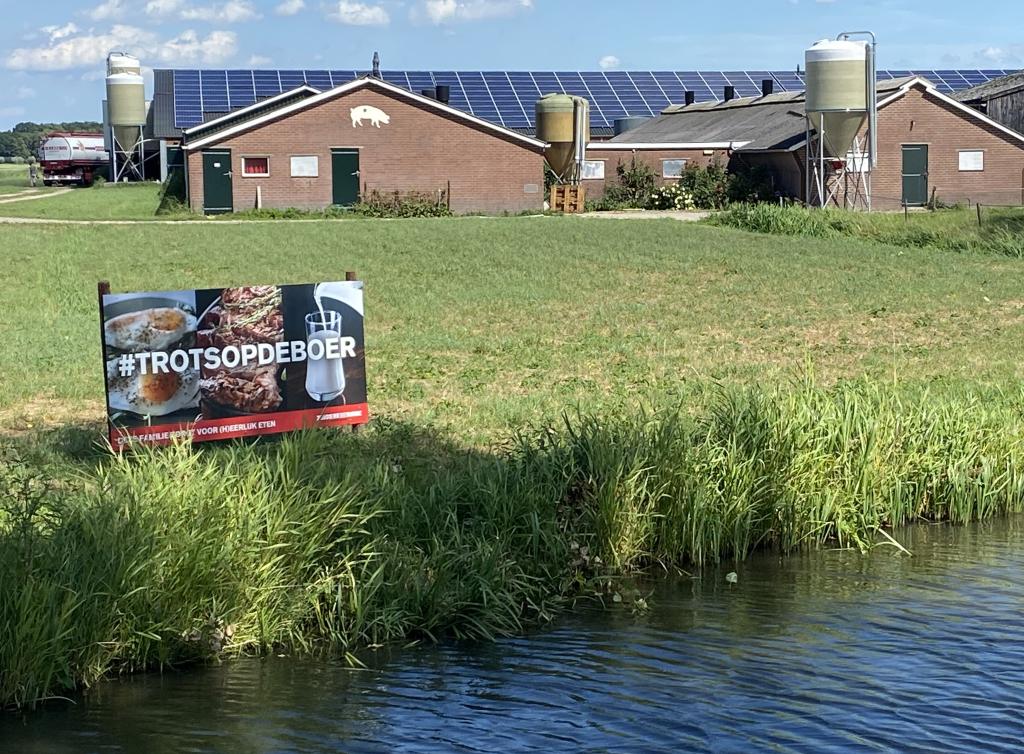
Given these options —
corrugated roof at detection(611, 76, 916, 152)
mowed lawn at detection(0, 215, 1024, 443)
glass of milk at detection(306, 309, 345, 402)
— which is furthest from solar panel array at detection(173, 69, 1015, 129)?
glass of milk at detection(306, 309, 345, 402)

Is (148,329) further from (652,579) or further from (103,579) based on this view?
(652,579)

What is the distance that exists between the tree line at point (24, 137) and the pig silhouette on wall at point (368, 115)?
97803 mm

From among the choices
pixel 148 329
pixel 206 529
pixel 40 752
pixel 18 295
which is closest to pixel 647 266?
pixel 18 295

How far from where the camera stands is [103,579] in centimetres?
798

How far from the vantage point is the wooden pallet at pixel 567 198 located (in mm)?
46312

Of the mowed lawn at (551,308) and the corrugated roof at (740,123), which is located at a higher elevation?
the corrugated roof at (740,123)

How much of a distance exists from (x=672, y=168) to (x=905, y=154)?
26.8ft

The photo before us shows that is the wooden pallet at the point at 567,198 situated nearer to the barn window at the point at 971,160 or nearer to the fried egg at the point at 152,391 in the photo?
the barn window at the point at 971,160

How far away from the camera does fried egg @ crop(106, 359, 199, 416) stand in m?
11.0

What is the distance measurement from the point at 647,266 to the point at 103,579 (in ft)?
66.7

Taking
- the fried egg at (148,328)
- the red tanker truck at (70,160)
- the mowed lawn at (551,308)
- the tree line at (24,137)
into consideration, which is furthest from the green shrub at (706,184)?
the tree line at (24,137)

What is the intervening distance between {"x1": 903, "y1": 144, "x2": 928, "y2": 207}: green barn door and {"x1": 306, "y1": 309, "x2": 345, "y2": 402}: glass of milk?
38.6 m

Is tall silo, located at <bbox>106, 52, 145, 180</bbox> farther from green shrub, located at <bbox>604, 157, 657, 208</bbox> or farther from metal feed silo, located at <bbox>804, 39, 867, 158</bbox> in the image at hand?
metal feed silo, located at <bbox>804, 39, 867, 158</bbox>

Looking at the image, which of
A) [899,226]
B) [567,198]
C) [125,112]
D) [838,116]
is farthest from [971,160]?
[125,112]
